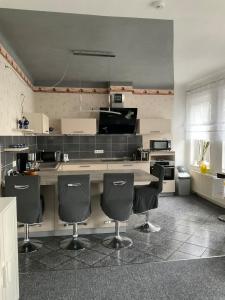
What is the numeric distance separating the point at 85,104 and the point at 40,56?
217cm

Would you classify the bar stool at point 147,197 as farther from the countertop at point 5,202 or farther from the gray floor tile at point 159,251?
the countertop at point 5,202

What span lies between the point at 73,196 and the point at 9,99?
5.31 ft

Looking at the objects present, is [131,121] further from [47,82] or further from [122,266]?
[122,266]

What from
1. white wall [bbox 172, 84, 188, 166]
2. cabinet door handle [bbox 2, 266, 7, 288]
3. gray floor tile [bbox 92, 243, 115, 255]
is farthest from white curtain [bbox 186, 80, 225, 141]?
cabinet door handle [bbox 2, 266, 7, 288]

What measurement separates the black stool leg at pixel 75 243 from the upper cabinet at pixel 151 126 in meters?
3.21

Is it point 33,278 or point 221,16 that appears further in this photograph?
point 221,16

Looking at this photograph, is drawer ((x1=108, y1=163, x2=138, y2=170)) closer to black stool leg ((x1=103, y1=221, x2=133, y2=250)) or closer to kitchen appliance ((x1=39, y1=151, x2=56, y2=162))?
kitchen appliance ((x1=39, y1=151, x2=56, y2=162))

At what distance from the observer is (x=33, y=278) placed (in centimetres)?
259

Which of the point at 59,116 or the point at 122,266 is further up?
the point at 59,116

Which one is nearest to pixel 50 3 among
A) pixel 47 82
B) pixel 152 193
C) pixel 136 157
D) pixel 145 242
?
pixel 152 193

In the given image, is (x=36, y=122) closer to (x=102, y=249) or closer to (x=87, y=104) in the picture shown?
(x=87, y=104)

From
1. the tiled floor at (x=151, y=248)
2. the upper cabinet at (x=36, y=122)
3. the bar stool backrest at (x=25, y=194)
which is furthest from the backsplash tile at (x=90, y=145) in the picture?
the bar stool backrest at (x=25, y=194)

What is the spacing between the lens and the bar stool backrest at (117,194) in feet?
10.3

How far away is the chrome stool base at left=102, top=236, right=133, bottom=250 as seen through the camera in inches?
131
